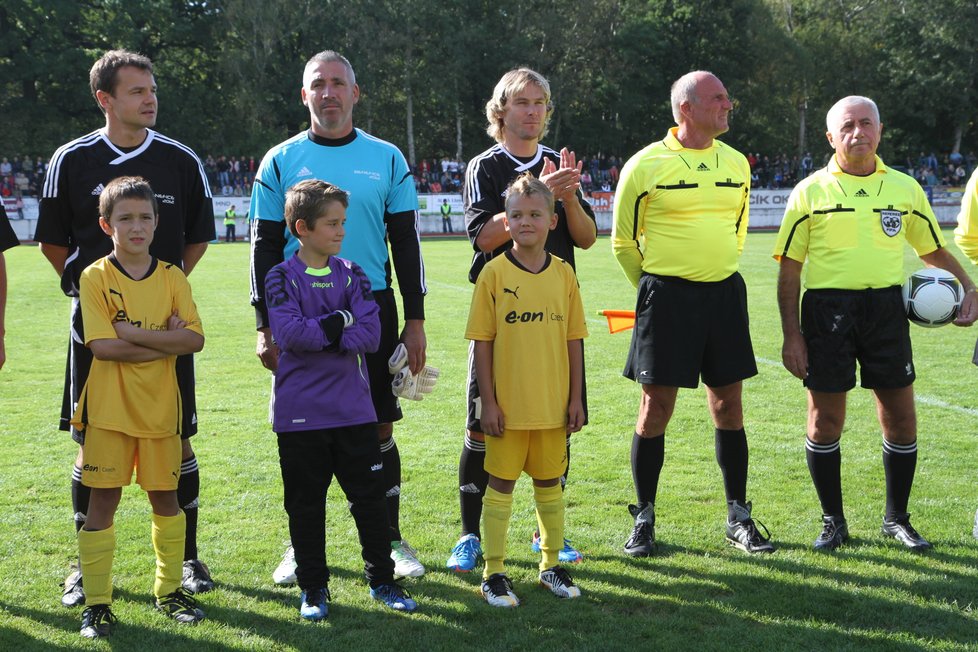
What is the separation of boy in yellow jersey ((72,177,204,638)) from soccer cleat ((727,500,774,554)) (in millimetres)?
2684

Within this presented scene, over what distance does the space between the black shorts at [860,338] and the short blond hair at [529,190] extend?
64.9 inches

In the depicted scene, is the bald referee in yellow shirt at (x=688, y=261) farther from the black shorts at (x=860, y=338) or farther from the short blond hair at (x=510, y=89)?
the short blond hair at (x=510, y=89)

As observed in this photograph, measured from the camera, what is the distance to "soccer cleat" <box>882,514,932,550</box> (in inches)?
195

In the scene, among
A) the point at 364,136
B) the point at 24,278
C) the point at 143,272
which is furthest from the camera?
the point at 24,278

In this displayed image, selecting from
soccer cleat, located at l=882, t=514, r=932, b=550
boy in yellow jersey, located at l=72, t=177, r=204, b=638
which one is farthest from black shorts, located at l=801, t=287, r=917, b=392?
boy in yellow jersey, located at l=72, t=177, r=204, b=638

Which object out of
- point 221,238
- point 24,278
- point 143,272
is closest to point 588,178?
point 221,238

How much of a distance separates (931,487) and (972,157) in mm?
62253

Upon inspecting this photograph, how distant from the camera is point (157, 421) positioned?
410 cm

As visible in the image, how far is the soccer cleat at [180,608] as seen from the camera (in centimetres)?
415

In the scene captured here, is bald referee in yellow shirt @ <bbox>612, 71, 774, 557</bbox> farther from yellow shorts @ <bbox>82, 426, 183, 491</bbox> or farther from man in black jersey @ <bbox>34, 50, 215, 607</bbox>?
yellow shorts @ <bbox>82, 426, 183, 491</bbox>

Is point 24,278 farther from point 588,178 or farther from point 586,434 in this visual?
point 588,178

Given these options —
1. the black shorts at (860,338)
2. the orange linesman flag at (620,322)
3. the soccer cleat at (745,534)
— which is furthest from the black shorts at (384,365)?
the orange linesman flag at (620,322)

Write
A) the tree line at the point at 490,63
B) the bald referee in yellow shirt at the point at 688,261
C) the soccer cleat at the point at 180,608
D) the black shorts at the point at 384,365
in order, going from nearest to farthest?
the soccer cleat at the point at 180,608 < the black shorts at the point at 384,365 < the bald referee in yellow shirt at the point at 688,261 < the tree line at the point at 490,63

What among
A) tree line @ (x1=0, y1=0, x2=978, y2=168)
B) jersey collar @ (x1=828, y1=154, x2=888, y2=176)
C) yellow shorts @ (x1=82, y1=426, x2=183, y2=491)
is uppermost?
tree line @ (x1=0, y1=0, x2=978, y2=168)
